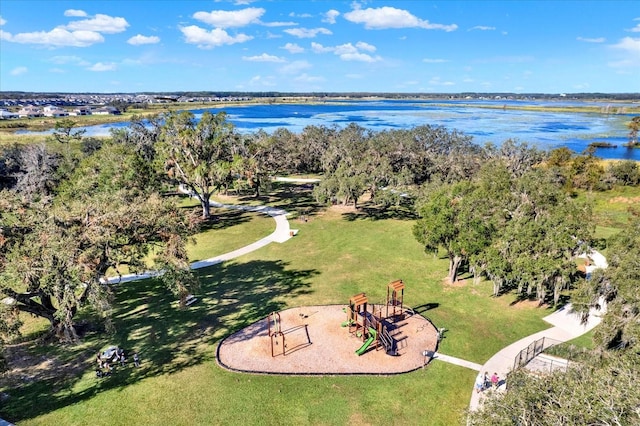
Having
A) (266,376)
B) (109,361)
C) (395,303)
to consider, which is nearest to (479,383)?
(395,303)

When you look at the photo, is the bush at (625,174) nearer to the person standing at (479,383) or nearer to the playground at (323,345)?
the playground at (323,345)

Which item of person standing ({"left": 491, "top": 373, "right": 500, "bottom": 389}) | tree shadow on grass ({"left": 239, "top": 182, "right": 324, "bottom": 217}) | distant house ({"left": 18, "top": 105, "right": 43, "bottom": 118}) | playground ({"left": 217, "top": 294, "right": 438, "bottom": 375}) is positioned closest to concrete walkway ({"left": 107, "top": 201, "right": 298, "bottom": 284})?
tree shadow on grass ({"left": 239, "top": 182, "right": 324, "bottom": 217})

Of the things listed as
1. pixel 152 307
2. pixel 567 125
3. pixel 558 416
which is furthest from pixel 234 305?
pixel 567 125

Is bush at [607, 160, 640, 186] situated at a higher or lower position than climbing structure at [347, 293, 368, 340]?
higher

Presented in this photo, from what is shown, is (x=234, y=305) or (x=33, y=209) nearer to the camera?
(x=33, y=209)

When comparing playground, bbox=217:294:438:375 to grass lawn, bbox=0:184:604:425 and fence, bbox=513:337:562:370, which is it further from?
fence, bbox=513:337:562:370

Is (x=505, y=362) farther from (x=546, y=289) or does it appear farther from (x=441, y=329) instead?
(x=546, y=289)
